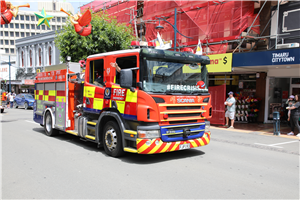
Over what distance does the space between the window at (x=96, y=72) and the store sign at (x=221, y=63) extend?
7.86 metres

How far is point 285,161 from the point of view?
22.4ft

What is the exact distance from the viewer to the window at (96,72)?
711cm

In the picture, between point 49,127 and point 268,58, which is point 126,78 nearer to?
point 49,127

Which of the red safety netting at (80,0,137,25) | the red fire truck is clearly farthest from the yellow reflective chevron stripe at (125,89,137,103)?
the red safety netting at (80,0,137,25)

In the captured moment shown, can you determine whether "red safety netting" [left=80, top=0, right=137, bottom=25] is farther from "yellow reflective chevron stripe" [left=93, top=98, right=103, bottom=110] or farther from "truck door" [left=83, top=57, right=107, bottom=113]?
"yellow reflective chevron stripe" [left=93, top=98, right=103, bottom=110]

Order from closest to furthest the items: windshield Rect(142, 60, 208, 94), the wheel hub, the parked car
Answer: windshield Rect(142, 60, 208, 94)
the wheel hub
the parked car

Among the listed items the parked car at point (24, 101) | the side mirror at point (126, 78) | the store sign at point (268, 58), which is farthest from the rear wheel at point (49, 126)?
the parked car at point (24, 101)

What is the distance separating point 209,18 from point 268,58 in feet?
22.1

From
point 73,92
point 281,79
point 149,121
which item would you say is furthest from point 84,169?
point 281,79

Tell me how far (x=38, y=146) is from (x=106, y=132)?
264 cm

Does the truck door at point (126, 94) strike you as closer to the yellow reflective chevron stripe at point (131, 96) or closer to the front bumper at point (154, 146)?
the yellow reflective chevron stripe at point (131, 96)

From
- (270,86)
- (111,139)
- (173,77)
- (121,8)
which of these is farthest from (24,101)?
(173,77)

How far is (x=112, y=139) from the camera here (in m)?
6.54

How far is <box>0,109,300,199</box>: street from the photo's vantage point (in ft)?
14.4
